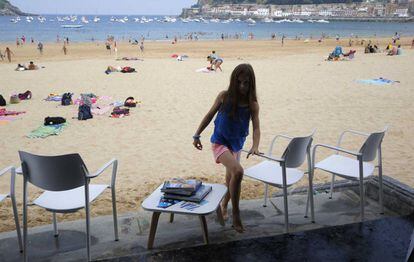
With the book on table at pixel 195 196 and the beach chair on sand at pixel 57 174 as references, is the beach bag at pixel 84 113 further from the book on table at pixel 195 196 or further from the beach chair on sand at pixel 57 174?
the book on table at pixel 195 196

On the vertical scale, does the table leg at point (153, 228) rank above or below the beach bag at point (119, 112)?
above

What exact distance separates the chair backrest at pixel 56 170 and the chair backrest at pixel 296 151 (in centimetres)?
165

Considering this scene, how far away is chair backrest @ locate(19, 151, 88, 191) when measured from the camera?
2793mm

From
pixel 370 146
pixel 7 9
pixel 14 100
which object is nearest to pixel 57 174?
pixel 370 146

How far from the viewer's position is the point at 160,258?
1.59 meters

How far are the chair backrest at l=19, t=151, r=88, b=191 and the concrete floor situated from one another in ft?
2.01

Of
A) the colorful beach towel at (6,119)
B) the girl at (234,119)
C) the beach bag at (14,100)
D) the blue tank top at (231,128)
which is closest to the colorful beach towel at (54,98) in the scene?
the beach bag at (14,100)

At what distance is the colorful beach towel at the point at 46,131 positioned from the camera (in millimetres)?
8016

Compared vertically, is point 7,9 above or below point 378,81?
above

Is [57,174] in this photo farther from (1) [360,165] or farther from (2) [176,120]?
(2) [176,120]

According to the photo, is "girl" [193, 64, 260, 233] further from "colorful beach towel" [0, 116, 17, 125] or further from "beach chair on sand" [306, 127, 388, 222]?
"colorful beach towel" [0, 116, 17, 125]

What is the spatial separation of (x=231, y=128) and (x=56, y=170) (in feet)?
5.13

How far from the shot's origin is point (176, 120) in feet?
30.4

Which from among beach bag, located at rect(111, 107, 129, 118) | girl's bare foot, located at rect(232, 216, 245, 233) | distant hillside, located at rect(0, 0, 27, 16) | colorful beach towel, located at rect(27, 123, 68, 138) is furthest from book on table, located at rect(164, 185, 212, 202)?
distant hillside, located at rect(0, 0, 27, 16)
